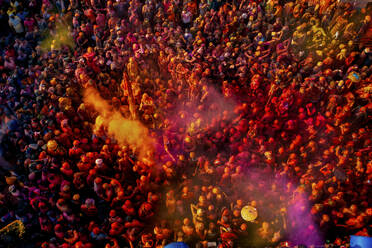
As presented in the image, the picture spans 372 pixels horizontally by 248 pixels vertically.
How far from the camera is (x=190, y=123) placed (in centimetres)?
448

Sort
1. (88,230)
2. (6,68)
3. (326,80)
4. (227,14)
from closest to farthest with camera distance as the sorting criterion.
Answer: (88,230)
(326,80)
(6,68)
(227,14)

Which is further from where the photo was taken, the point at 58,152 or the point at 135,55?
the point at 135,55

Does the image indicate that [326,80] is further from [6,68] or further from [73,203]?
[6,68]

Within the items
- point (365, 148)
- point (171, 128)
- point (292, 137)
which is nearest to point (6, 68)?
point (171, 128)

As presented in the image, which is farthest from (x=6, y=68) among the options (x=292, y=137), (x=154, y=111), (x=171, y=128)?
(x=292, y=137)

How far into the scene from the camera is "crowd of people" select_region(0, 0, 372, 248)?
356 cm

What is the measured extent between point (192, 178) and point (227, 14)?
188 inches

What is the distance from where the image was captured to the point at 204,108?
4691 mm

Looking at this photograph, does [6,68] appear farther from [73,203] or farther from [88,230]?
[88,230]

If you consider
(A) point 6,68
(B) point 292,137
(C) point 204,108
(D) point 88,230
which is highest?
(A) point 6,68

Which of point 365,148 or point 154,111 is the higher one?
point 154,111

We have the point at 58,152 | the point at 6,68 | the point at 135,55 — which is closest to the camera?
the point at 58,152

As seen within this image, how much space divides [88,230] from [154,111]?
2.42 meters

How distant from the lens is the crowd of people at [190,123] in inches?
140
